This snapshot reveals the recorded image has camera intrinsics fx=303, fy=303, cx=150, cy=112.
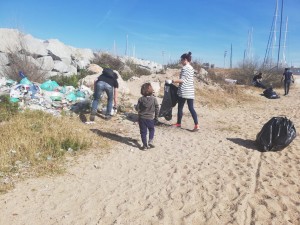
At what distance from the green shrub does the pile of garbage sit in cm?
16

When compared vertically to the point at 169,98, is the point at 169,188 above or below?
below

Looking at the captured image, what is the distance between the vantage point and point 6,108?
7285mm

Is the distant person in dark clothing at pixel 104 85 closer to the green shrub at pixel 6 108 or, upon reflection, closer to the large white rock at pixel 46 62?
the green shrub at pixel 6 108

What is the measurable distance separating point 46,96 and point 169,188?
5.56m

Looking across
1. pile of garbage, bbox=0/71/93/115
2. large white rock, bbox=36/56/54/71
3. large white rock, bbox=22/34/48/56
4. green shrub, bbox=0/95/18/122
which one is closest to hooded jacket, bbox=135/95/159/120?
pile of garbage, bbox=0/71/93/115

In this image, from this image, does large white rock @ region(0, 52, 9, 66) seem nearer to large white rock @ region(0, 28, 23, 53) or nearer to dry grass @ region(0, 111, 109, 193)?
large white rock @ region(0, 28, 23, 53)

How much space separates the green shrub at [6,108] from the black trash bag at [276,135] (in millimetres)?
5621

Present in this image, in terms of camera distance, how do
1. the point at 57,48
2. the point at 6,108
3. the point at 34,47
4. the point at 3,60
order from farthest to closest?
the point at 57,48
the point at 34,47
the point at 3,60
the point at 6,108

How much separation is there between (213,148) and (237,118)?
4.31 meters

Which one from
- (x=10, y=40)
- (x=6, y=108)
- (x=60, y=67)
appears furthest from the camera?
(x=60, y=67)

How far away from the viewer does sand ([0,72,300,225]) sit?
3611 mm

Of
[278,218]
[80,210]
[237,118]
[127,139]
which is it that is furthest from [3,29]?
[278,218]

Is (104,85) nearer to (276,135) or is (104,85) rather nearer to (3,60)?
(276,135)

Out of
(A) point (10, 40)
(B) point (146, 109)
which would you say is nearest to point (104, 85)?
(B) point (146, 109)
